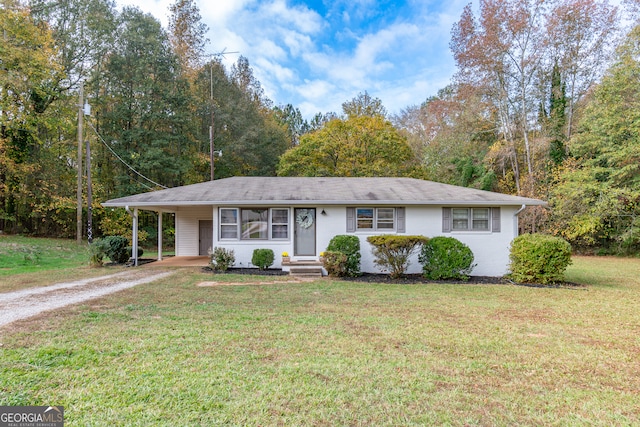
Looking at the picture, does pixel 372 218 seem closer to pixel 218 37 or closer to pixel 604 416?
pixel 604 416

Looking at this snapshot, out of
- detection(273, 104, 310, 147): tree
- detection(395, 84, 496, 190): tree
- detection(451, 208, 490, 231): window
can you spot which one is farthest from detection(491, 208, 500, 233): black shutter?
detection(273, 104, 310, 147): tree

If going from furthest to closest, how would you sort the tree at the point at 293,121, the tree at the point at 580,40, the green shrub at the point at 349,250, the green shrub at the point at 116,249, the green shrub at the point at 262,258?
the tree at the point at 293,121 → the tree at the point at 580,40 → the green shrub at the point at 116,249 → the green shrub at the point at 262,258 → the green shrub at the point at 349,250

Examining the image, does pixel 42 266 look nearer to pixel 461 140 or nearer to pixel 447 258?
pixel 447 258

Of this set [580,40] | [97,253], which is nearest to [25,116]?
[97,253]

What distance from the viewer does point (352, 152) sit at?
769 inches

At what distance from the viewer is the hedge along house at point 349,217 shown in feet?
32.6

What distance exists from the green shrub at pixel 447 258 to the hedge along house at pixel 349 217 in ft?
3.26

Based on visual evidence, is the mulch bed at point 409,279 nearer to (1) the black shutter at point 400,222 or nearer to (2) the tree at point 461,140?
(1) the black shutter at point 400,222

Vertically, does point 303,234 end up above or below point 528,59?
below

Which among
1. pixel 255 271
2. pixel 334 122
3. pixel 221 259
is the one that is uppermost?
pixel 334 122

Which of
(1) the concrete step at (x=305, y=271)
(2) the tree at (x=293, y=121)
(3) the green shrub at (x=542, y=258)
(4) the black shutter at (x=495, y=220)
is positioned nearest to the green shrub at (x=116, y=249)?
(1) the concrete step at (x=305, y=271)

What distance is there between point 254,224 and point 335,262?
315cm

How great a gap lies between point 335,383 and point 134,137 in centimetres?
2006

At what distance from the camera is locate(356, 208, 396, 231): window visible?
10.2m
